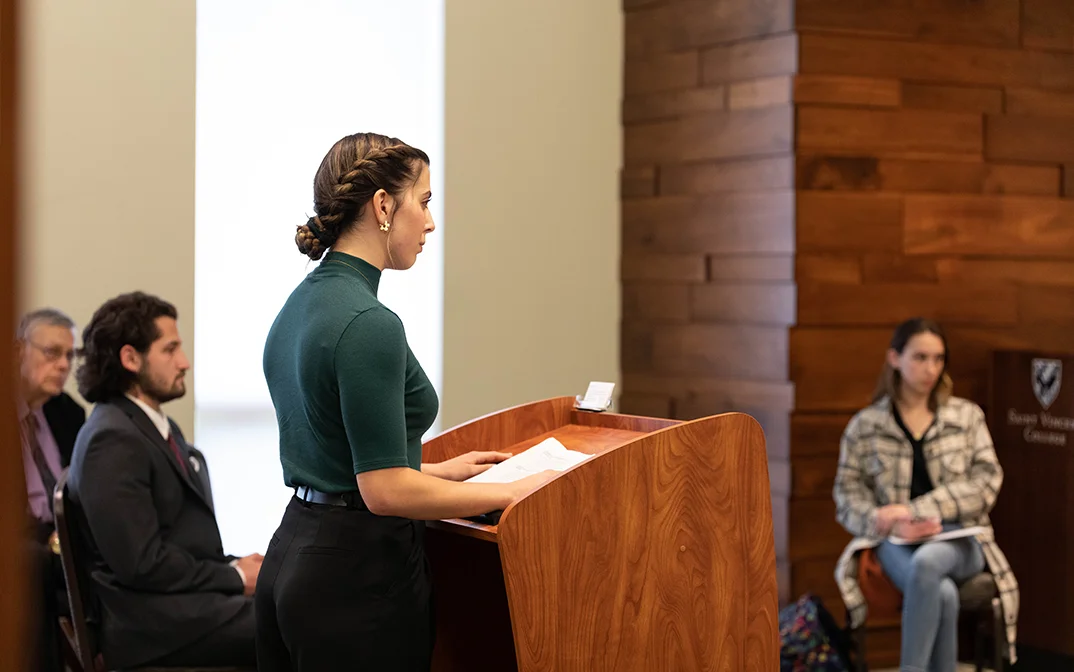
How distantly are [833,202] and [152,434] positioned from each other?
288 centimetres

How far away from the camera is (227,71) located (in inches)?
190

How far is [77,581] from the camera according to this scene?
113 inches

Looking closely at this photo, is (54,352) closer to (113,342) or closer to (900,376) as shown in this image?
(113,342)

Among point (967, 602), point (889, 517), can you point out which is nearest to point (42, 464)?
point (889, 517)

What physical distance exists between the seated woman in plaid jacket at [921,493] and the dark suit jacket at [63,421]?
257cm

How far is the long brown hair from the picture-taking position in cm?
425

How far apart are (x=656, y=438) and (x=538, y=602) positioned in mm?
341

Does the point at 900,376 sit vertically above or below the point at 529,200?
below

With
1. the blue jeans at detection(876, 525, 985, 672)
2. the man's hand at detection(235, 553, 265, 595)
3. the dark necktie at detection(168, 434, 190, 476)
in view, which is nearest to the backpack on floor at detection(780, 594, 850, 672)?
the blue jeans at detection(876, 525, 985, 672)

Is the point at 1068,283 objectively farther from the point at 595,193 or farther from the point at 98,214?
the point at 98,214

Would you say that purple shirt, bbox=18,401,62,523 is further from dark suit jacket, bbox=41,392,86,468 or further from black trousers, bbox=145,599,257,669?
black trousers, bbox=145,599,257,669

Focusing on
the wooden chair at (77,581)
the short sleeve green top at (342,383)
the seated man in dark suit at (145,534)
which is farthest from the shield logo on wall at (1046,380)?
the short sleeve green top at (342,383)

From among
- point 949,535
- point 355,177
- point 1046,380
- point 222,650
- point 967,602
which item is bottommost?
point 967,602

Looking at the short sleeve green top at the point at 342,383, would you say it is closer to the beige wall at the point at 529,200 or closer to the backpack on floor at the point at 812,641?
the backpack on floor at the point at 812,641
